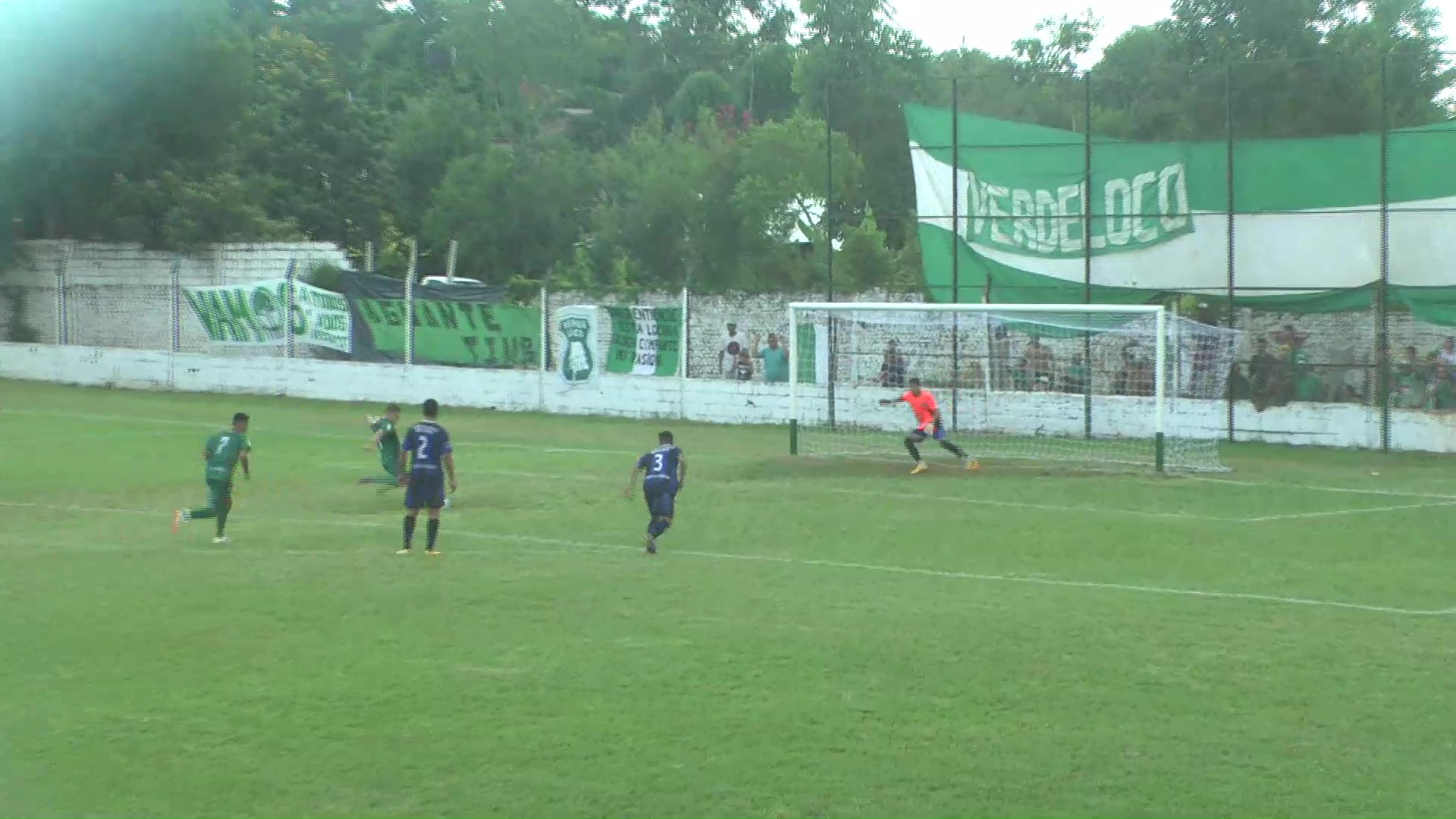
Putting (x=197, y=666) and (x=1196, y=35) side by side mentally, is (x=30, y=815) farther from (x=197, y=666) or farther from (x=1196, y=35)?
(x=1196, y=35)

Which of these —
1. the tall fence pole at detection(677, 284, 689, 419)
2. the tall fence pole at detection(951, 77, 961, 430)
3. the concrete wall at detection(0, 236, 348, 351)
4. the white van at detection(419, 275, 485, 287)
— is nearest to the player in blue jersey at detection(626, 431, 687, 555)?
the tall fence pole at detection(951, 77, 961, 430)

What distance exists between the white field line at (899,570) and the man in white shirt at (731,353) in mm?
14606

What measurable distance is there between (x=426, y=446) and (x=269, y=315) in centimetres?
2441

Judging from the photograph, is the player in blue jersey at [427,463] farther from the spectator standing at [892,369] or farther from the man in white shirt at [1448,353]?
Answer: the man in white shirt at [1448,353]

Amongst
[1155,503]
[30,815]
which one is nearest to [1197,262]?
[1155,503]

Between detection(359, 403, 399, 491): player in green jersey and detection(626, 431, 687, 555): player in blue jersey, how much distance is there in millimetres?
5107

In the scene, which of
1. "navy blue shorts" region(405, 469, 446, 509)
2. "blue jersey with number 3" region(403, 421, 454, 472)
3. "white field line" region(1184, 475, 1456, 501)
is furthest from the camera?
"white field line" region(1184, 475, 1456, 501)

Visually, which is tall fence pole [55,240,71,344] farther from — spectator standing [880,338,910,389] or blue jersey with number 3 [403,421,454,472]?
blue jersey with number 3 [403,421,454,472]

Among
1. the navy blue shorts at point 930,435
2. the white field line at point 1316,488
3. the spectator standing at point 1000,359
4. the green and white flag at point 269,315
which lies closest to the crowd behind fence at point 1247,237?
the spectator standing at point 1000,359

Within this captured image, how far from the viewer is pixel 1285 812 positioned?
855cm

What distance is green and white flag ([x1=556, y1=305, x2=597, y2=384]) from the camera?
34375mm

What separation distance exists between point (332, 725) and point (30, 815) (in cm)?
201

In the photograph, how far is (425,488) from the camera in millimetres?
16656

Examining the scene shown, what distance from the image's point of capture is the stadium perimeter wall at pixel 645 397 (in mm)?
27484
